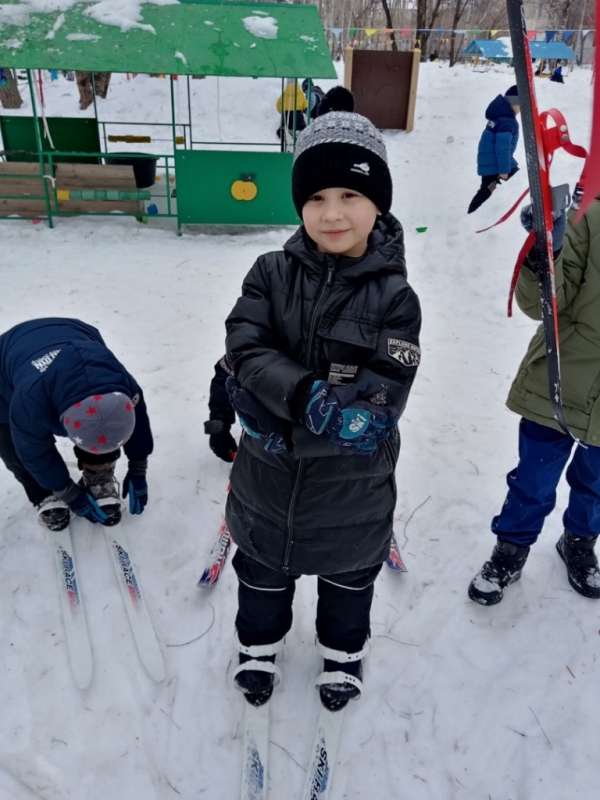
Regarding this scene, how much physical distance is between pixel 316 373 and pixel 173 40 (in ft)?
23.9

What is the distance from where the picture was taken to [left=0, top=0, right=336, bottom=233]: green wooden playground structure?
23.6 ft

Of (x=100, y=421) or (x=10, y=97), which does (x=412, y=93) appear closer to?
(x=10, y=97)

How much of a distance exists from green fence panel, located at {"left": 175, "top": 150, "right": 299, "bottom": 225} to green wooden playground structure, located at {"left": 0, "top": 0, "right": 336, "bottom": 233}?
0.04ft

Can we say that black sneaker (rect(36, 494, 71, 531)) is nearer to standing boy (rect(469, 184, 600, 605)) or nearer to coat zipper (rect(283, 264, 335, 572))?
coat zipper (rect(283, 264, 335, 572))

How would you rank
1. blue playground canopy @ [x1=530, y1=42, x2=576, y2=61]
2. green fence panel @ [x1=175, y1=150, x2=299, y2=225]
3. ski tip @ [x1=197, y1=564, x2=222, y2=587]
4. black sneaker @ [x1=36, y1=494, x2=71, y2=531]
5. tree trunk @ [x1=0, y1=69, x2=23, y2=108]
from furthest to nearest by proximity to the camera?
blue playground canopy @ [x1=530, y1=42, x2=576, y2=61], tree trunk @ [x1=0, y1=69, x2=23, y2=108], green fence panel @ [x1=175, y1=150, x2=299, y2=225], black sneaker @ [x1=36, y1=494, x2=71, y2=531], ski tip @ [x1=197, y1=564, x2=222, y2=587]

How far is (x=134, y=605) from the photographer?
8.88 feet

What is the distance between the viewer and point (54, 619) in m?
2.65

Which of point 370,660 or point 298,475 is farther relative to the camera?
point 370,660

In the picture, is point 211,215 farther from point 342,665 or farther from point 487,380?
point 342,665

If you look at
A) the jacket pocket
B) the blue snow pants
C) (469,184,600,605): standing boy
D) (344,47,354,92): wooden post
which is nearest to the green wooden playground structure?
(344,47,354,92): wooden post

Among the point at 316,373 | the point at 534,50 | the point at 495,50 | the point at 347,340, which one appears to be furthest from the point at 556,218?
the point at 495,50

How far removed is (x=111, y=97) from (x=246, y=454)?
18.9 meters

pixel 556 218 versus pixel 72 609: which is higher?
pixel 556 218

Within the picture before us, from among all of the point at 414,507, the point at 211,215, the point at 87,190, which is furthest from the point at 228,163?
the point at 414,507
